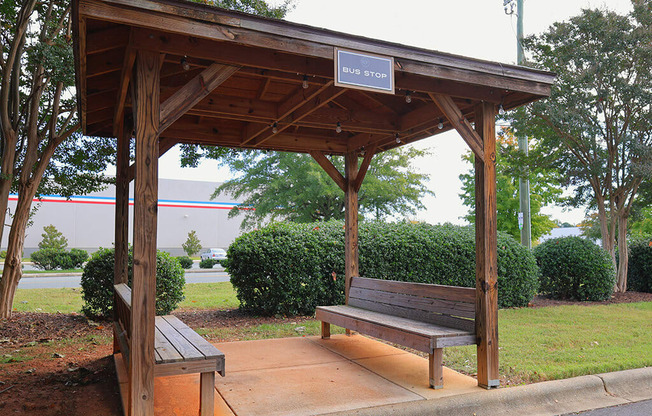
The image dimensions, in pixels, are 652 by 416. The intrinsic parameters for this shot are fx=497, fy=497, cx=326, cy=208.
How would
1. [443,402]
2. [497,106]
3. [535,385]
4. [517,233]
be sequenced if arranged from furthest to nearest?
1. [517,233]
2. [497,106]
3. [535,385]
4. [443,402]

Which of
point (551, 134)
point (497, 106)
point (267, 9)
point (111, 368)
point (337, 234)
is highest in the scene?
point (267, 9)

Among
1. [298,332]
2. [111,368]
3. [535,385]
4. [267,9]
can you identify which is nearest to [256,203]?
[267,9]

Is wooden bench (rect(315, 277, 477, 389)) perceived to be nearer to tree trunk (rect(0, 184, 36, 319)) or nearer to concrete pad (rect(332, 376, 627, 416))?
concrete pad (rect(332, 376, 627, 416))

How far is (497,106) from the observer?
522cm

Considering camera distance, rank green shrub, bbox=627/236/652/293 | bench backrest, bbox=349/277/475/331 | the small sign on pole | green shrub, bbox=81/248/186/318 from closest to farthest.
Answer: the small sign on pole → bench backrest, bbox=349/277/475/331 → green shrub, bbox=81/248/186/318 → green shrub, bbox=627/236/652/293

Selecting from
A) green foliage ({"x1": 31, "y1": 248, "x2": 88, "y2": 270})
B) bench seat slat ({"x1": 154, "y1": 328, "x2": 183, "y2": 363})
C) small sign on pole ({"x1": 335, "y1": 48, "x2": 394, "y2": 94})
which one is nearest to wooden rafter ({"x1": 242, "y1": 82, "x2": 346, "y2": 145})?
small sign on pole ({"x1": 335, "y1": 48, "x2": 394, "y2": 94})

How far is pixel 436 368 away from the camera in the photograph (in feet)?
15.1

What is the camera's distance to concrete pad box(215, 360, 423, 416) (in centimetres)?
412

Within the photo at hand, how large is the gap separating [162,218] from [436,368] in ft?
128

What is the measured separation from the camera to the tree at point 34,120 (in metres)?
7.75

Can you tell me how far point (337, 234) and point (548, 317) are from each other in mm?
4105

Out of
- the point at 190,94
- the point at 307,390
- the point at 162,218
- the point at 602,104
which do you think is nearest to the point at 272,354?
the point at 307,390

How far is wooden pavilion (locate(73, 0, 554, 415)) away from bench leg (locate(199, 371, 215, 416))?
37 cm

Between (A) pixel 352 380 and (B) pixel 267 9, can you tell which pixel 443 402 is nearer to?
(A) pixel 352 380
